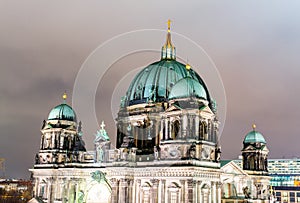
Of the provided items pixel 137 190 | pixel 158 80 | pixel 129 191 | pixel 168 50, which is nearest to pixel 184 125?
pixel 137 190

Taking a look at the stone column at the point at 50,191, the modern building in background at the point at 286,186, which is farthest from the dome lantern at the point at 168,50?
the modern building in background at the point at 286,186

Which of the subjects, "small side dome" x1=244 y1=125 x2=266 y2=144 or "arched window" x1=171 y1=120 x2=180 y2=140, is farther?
"small side dome" x1=244 y1=125 x2=266 y2=144

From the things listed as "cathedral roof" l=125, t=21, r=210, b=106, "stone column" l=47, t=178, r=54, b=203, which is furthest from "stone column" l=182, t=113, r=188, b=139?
"stone column" l=47, t=178, r=54, b=203

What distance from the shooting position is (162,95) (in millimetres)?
52906

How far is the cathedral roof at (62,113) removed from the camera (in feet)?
201

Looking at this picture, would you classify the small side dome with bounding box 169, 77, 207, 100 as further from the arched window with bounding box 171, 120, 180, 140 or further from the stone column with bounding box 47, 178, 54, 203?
the stone column with bounding box 47, 178, 54, 203

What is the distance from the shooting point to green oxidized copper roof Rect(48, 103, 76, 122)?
6134cm

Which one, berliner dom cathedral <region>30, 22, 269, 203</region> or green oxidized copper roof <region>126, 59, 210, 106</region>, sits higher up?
green oxidized copper roof <region>126, 59, 210, 106</region>

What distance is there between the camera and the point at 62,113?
6156cm

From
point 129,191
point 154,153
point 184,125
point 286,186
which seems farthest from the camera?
point 286,186

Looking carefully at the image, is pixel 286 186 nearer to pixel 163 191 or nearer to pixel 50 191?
pixel 50 191

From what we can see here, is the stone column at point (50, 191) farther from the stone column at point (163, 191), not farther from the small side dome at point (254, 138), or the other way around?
the small side dome at point (254, 138)

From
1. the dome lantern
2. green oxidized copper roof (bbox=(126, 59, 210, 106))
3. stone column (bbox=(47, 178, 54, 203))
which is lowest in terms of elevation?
stone column (bbox=(47, 178, 54, 203))

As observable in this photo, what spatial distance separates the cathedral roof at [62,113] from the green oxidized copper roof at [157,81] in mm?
12245
